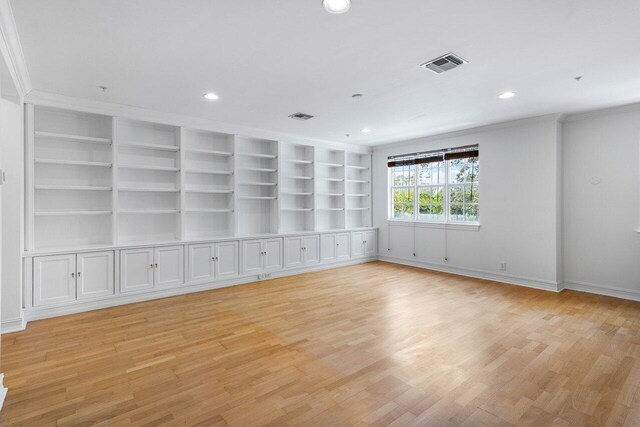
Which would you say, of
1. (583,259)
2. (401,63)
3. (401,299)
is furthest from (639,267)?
(401,63)

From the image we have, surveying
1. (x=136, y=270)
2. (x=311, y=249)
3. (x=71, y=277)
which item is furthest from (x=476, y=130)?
(x=71, y=277)

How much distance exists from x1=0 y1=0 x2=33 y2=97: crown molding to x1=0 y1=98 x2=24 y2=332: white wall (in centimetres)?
26

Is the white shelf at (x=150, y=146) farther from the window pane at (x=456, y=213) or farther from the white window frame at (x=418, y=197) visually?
the window pane at (x=456, y=213)

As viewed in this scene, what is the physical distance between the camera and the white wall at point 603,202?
4395 millimetres

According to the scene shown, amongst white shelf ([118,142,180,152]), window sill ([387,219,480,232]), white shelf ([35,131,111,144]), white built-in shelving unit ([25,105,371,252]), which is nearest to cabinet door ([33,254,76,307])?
white built-in shelving unit ([25,105,371,252])

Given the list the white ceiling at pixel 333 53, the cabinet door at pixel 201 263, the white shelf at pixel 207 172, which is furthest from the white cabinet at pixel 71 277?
the white ceiling at pixel 333 53

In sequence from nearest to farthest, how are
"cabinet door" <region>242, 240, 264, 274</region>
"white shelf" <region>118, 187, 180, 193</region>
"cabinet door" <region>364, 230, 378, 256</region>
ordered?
"white shelf" <region>118, 187, 180, 193</region>
"cabinet door" <region>242, 240, 264, 274</region>
"cabinet door" <region>364, 230, 378, 256</region>

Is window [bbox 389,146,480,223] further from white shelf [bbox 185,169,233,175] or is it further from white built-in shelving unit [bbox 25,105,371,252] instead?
white shelf [bbox 185,169,233,175]

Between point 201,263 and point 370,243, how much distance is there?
12.5 feet

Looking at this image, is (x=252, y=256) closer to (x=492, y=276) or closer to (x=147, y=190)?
(x=147, y=190)

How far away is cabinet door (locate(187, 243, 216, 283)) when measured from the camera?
4875 mm

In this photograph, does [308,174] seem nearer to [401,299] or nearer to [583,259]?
[401,299]

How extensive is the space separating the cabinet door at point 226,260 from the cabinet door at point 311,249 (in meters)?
1.38

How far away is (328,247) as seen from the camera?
6.62 metres
